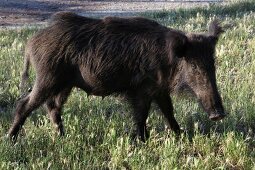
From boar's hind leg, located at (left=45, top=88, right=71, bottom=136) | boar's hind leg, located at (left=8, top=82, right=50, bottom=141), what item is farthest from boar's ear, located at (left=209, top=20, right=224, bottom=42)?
boar's hind leg, located at (left=8, top=82, right=50, bottom=141)

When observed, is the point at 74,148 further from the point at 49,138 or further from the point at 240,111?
the point at 240,111

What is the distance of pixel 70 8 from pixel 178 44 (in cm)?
1856

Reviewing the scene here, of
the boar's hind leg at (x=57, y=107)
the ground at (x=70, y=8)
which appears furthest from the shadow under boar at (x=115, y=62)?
the ground at (x=70, y=8)

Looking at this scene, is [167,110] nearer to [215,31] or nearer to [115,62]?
[115,62]

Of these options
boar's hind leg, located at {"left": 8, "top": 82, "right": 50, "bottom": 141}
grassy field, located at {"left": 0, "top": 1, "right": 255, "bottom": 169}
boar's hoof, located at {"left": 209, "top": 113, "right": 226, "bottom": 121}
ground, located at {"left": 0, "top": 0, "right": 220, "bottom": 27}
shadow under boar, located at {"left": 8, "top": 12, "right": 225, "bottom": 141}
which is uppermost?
shadow under boar, located at {"left": 8, "top": 12, "right": 225, "bottom": 141}

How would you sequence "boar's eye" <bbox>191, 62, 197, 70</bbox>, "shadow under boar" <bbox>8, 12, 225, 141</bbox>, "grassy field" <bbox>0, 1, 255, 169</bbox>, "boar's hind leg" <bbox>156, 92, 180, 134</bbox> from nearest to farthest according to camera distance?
"grassy field" <bbox>0, 1, 255, 169</bbox>, "boar's eye" <bbox>191, 62, 197, 70</bbox>, "shadow under boar" <bbox>8, 12, 225, 141</bbox>, "boar's hind leg" <bbox>156, 92, 180, 134</bbox>

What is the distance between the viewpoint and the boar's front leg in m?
5.34

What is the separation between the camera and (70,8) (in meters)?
22.9

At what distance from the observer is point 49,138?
17.0 ft

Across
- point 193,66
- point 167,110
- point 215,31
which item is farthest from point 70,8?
point 193,66

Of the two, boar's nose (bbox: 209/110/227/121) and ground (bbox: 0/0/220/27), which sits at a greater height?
boar's nose (bbox: 209/110/227/121)

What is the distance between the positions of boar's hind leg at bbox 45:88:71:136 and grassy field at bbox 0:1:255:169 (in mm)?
84

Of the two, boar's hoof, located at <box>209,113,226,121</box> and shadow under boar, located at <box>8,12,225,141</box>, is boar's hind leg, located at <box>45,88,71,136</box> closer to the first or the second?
shadow under boar, located at <box>8,12,225,141</box>

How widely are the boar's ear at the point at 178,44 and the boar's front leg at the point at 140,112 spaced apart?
63 centimetres
